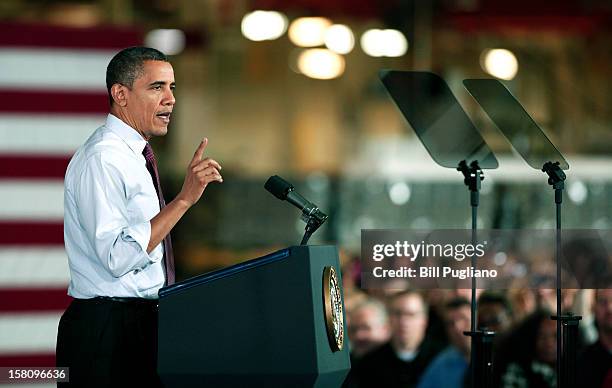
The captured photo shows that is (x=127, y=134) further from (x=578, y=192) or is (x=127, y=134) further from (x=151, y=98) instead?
(x=578, y=192)

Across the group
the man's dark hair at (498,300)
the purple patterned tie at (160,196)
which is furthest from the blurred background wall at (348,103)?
the purple patterned tie at (160,196)

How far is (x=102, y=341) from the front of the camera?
2385 mm

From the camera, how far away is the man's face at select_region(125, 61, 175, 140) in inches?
95.9

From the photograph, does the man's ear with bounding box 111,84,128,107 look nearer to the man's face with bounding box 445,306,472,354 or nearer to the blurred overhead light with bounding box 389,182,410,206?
the man's face with bounding box 445,306,472,354

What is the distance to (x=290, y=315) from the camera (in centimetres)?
219

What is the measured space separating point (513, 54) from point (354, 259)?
359 centimetres

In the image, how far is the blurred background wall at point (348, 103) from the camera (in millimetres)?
8148

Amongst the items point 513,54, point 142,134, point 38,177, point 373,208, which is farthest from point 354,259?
point 142,134

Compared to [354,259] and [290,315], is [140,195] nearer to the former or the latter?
[290,315]

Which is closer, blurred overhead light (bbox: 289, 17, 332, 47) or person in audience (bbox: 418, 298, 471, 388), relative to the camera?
person in audience (bbox: 418, 298, 471, 388)

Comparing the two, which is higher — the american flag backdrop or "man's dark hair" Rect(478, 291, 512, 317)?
the american flag backdrop

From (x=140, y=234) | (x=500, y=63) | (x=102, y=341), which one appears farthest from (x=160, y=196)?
(x=500, y=63)

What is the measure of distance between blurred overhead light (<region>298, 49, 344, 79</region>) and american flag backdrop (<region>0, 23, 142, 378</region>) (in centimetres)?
502

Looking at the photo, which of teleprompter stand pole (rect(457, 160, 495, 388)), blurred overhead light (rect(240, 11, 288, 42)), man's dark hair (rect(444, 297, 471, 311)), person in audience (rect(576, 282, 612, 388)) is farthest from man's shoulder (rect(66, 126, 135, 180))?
blurred overhead light (rect(240, 11, 288, 42))
